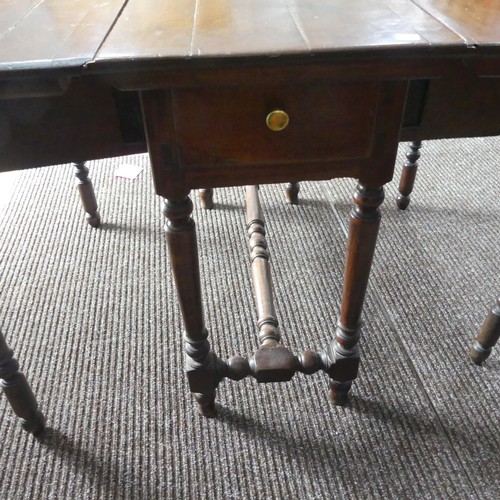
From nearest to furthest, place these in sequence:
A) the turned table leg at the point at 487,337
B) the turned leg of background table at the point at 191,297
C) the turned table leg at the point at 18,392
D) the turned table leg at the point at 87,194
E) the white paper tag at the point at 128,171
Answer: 1. the turned leg of background table at the point at 191,297
2. the turned table leg at the point at 18,392
3. the turned table leg at the point at 487,337
4. the turned table leg at the point at 87,194
5. the white paper tag at the point at 128,171

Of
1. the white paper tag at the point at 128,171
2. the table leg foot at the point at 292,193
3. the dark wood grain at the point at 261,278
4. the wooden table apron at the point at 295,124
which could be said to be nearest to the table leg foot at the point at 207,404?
the dark wood grain at the point at 261,278

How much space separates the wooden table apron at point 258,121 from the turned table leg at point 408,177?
2.07 feet

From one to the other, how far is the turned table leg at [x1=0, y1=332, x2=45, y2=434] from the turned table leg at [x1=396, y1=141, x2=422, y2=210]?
3.27ft

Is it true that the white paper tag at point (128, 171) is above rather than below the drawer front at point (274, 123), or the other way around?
below

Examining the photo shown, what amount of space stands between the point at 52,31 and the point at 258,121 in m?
0.24

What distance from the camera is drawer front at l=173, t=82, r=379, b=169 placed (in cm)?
52

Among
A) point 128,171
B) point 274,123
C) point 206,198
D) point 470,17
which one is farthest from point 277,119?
point 128,171

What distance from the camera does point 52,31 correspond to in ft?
1.73

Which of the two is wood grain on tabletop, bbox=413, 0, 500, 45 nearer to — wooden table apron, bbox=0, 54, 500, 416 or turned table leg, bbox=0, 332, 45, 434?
wooden table apron, bbox=0, 54, 500, 416

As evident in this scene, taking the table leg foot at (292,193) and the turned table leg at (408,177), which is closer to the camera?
the turned table leg at (408,177)

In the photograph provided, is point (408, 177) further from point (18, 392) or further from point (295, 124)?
point (18, 392)

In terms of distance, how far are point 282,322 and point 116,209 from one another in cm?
65

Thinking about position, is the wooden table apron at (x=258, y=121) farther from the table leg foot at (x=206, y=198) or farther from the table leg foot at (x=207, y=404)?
the table leg foot at (x=206, y=198)

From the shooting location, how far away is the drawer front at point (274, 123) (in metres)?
0.52
